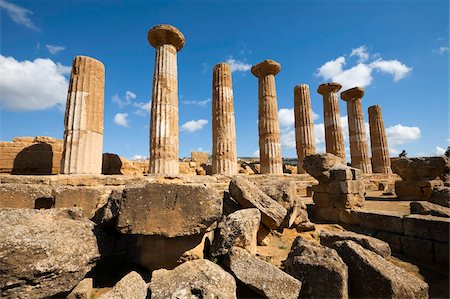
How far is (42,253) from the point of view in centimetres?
272

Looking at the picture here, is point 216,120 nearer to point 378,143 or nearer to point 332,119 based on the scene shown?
point 332,119

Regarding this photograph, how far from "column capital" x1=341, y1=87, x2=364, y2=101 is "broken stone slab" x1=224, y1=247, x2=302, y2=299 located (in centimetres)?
2084

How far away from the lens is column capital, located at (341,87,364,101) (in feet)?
64.3

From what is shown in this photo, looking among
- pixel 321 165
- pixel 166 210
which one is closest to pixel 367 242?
pixel 166 210

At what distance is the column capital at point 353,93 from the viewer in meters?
19.6

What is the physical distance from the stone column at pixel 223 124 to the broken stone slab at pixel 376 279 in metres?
8.67

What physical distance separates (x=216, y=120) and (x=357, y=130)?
45.3ft

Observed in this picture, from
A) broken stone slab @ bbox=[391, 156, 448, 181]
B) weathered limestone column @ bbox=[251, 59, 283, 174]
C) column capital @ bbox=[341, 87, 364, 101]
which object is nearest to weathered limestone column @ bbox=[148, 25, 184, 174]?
weathered limestone column @ bbox=[251, 59, 283, 174]

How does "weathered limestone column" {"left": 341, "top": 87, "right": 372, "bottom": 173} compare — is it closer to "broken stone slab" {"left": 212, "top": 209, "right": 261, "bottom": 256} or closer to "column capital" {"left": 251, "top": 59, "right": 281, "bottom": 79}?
"column capital" {"left": 251, "top": 59, "right": 281, "bottom": 79}

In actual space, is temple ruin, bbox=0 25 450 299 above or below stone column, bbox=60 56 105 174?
below

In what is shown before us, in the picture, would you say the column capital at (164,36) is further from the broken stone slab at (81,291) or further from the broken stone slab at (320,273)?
the broken stone slab at (320,273)

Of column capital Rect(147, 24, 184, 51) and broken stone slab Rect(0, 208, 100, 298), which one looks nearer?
broken stone slab Rect(0, 208, 100, 298)

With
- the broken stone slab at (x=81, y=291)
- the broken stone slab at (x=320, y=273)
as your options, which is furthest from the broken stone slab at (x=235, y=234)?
the broken stone slab at (x=81, y=291)

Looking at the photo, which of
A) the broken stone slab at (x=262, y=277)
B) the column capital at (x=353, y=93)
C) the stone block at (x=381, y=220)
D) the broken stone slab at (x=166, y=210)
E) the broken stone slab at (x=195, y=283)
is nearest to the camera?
the broken stone slab at (x=195, y=283)
